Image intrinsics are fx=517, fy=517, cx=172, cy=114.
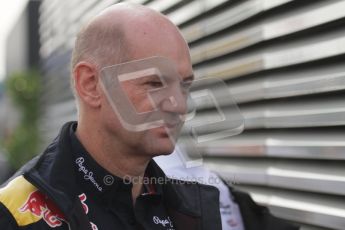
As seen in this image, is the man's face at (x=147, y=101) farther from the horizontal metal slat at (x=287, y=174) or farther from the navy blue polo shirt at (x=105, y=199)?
the horizontal metal slat at (x=287, y=174)

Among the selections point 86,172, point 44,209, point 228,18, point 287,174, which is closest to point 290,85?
point 287,174

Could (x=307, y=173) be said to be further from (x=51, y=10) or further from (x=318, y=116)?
(x=51, y=10)

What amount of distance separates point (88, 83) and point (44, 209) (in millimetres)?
466

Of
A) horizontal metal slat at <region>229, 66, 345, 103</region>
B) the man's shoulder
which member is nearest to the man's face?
the man's shoulder

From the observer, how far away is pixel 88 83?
181 centimetres

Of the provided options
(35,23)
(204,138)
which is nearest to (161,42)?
(204,138)

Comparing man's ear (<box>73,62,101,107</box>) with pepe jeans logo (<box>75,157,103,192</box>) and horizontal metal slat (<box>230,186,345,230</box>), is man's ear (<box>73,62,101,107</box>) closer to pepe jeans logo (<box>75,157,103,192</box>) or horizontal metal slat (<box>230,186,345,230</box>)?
pepe jeans logo (<box>75,157,103,192</box>)

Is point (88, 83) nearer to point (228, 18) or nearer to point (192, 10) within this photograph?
point (228, 18)

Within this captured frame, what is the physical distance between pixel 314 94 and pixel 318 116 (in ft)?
0.39

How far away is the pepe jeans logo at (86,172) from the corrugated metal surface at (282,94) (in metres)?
0.94

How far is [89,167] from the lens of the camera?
1.75 metres

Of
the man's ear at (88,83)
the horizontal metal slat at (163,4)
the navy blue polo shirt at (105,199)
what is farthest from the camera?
the horizontal metal slat at (163,4)

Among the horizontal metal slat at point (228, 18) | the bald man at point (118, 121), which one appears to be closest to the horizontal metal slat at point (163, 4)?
the horizontal metal slat at point (228, 18)

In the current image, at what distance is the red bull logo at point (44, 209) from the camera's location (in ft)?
5.16
